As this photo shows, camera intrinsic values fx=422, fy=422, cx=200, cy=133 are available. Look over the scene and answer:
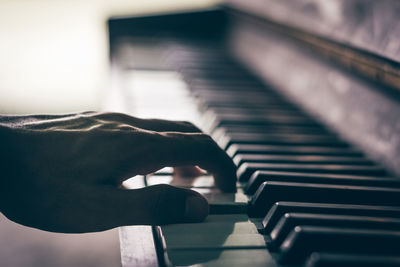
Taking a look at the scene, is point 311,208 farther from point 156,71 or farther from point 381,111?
point 156,71

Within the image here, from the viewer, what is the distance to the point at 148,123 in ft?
3.74

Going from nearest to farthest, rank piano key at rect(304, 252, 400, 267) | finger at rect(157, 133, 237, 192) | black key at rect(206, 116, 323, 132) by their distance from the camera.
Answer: piano key at rect(304, 252, 400, 267) → finger at rect(157, 133, 237, 192) → black key at rect(206, 116, 323, 132)

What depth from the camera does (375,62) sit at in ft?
3.95

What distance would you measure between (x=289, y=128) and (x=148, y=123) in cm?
59

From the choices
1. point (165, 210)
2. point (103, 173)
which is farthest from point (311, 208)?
point (103, 173)

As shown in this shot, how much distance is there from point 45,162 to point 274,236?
521 mm

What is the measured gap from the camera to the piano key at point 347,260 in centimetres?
69

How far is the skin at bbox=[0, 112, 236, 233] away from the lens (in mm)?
876

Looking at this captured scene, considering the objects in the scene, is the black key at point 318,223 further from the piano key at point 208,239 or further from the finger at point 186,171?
the finger at point 186,171

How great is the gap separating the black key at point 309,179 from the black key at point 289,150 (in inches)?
7.5

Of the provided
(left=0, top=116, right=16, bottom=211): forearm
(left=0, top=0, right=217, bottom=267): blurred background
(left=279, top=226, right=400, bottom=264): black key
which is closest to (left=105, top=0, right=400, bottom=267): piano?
(left=279, top=226, right=400, bottom=264): black key

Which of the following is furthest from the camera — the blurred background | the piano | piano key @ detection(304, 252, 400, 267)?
the blurred background

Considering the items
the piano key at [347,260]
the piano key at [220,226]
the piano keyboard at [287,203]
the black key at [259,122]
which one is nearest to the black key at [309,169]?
the piano keyboard at [287,203]

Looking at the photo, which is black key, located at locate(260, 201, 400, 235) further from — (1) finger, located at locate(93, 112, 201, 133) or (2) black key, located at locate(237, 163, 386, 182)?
(1) finger, located at locate(93, 112, 201, 133)
